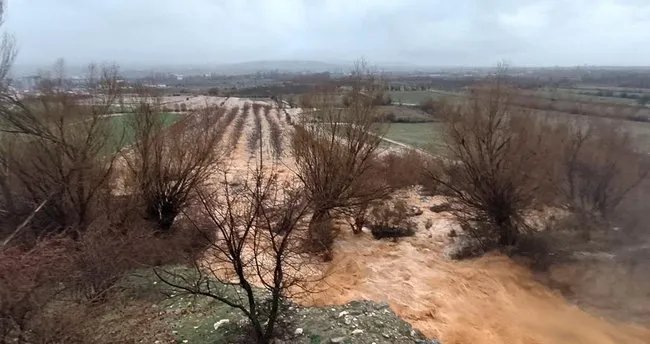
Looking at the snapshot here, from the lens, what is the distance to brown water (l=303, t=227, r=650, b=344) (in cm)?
1252

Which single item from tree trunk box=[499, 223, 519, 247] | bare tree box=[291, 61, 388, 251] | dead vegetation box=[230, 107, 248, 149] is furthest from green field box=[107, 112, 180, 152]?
dead vegetation box=[230, 107, 248, 149]

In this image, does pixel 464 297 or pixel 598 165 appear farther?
pixel 598 165

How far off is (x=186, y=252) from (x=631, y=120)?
16.6m

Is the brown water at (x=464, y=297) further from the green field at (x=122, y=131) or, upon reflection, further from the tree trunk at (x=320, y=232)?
the green field at (x=122, y=131)

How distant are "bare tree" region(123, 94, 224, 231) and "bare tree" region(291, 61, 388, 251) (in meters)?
3.78

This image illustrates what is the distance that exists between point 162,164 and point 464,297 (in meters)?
11.2

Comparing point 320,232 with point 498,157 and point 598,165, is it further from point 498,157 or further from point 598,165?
point 598,165

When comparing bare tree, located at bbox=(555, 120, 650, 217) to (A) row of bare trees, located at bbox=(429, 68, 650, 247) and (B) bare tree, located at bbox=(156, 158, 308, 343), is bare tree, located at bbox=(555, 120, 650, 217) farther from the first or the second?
(B) bare tree, located at bbox=(156, 158, 308, 343)

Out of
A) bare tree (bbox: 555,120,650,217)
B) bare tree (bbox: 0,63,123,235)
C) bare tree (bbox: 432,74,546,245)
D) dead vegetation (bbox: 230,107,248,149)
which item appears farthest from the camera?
dead vegetation (bbox: 230,107,248,149)

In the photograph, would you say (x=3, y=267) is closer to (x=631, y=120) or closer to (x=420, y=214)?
(x=420, y=214)

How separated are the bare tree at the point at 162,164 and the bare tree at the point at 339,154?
3.78 meters

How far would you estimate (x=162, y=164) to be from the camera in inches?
694

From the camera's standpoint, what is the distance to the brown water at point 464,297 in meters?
12.5

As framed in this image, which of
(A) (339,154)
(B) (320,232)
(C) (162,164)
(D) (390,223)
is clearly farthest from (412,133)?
(C) (162,164)
